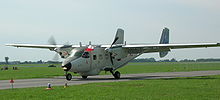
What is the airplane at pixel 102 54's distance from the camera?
3350cm

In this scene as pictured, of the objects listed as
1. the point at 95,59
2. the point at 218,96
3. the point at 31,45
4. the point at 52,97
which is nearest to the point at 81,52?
the point at 95,59

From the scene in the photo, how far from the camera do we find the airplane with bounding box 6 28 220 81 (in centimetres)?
3350

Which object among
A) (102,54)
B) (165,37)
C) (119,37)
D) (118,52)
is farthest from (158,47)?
(165,37)

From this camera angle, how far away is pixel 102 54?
36.7m

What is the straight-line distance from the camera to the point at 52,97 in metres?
18.4

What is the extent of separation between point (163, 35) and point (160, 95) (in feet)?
100.0

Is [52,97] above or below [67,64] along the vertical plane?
below

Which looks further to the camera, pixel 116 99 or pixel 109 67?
pixel 109 67

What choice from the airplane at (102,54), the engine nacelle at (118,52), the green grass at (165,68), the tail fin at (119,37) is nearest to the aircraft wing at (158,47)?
the airplane at (102,54)

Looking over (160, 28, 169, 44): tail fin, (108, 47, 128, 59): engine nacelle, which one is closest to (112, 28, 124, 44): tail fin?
(108, 47, 128, 59): engine nacelle

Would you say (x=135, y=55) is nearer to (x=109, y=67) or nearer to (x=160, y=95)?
(x=109, y=67)

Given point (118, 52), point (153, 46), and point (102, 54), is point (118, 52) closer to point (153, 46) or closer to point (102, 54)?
point (102, 54)

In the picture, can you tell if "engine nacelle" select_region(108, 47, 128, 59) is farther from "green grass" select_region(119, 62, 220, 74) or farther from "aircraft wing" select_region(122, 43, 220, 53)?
"green grass" select_region(119, 62, 220, 74)

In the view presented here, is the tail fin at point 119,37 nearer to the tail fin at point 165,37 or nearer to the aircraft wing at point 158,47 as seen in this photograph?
the aircraft wing at point 158,47
